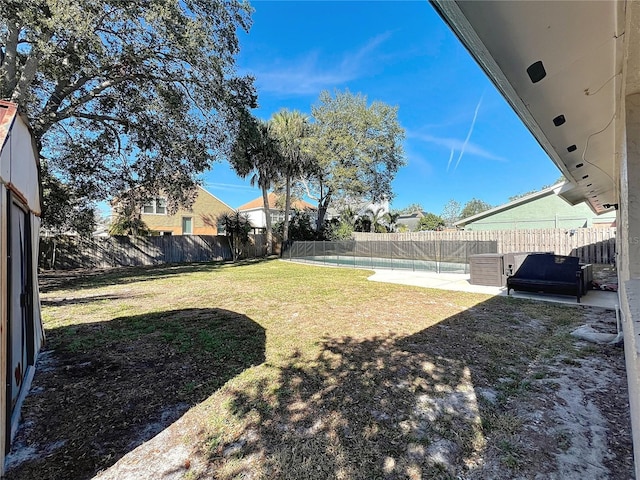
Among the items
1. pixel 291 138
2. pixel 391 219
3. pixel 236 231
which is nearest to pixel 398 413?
pixel 236 231

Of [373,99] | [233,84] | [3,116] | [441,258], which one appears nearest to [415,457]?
[3,116]

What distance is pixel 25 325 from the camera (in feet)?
9.64

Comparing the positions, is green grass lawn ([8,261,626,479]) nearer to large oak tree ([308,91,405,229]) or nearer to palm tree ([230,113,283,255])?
palm tree ([230,113,283,255])

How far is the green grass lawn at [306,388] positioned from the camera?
78.1 inches

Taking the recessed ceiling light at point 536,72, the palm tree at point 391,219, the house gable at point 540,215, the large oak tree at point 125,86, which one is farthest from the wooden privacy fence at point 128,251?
the recessed ceiling light at point 536,72

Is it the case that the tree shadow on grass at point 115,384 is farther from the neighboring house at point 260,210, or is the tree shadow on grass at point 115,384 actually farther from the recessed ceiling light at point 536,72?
the neighboring house at point 260,210

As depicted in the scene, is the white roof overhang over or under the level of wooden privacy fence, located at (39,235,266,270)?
over

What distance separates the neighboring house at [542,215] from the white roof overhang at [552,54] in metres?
19.8

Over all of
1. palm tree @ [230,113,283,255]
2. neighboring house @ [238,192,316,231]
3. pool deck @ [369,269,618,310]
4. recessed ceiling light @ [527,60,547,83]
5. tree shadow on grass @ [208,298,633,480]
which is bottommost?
tree shadow on grass @ [208,298,633,480]

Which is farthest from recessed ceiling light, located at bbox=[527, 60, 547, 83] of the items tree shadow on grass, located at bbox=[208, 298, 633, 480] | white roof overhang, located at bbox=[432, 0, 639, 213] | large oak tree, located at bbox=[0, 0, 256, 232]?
large oak tree, located at bbox=[0, 0, 256, 232]

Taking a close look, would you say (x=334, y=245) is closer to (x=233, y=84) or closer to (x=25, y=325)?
(x=233, y=84)

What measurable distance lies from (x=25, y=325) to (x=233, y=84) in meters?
10.1

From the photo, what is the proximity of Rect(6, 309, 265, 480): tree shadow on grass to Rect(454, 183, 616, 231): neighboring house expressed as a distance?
71.0ft

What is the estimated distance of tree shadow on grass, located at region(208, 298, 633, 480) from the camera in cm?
190
